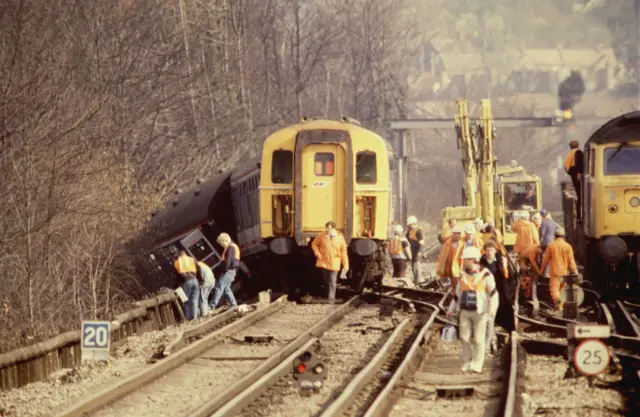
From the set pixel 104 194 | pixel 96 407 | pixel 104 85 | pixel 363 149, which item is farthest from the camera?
pixel 104 85

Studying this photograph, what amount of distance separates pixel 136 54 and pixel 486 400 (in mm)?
26415

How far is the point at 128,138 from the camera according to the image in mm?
37062

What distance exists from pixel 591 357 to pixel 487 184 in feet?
82.8

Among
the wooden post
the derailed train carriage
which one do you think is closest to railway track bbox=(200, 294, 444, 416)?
the wooden post

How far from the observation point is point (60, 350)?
1612cm

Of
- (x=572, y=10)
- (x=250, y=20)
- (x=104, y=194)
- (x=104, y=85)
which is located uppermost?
(x=572, y=10)

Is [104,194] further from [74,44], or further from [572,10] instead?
[572,10]

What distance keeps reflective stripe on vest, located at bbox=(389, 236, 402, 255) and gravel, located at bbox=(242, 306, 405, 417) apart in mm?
5036

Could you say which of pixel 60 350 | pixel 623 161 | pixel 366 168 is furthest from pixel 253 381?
pixel 366 168

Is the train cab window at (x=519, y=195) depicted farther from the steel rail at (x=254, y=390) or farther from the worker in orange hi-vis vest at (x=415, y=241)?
the steel rail at (x=254, y=390)

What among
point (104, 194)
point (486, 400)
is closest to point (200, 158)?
point (104, 194)

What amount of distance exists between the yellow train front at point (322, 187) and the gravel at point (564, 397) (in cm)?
1077

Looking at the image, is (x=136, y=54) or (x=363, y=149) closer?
(x=363, y=149)

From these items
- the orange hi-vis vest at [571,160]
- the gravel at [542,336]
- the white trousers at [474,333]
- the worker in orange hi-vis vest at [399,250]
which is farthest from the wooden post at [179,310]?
the white trousers at [474,333]
